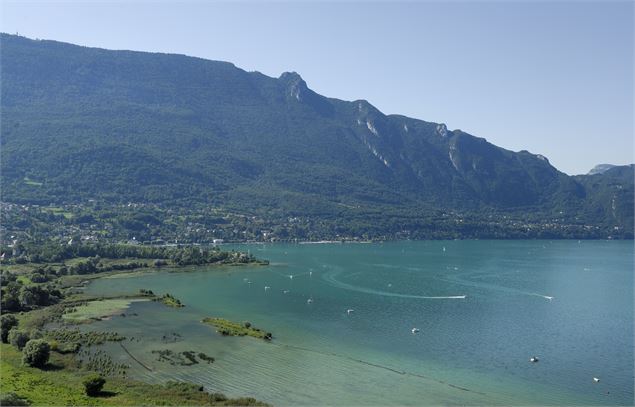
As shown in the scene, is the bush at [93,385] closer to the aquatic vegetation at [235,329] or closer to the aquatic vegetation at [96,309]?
the aquatic vegetation at [235,329]

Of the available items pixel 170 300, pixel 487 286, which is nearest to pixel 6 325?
pixel 170 300

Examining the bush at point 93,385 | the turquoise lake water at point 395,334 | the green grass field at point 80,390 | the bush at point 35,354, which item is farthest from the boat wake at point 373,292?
the bush at point 93,385

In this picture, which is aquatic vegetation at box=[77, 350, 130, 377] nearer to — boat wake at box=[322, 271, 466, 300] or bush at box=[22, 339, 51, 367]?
bush at box=[22, 339, 51, 367]

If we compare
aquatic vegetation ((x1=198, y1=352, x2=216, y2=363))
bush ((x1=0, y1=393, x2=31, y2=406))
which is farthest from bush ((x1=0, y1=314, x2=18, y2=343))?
bush ((x1=0, y1=393, x2=31, y2=406))

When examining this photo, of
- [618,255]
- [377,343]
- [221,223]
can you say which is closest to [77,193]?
[221,223]

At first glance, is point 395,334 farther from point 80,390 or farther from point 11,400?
point 11,400
